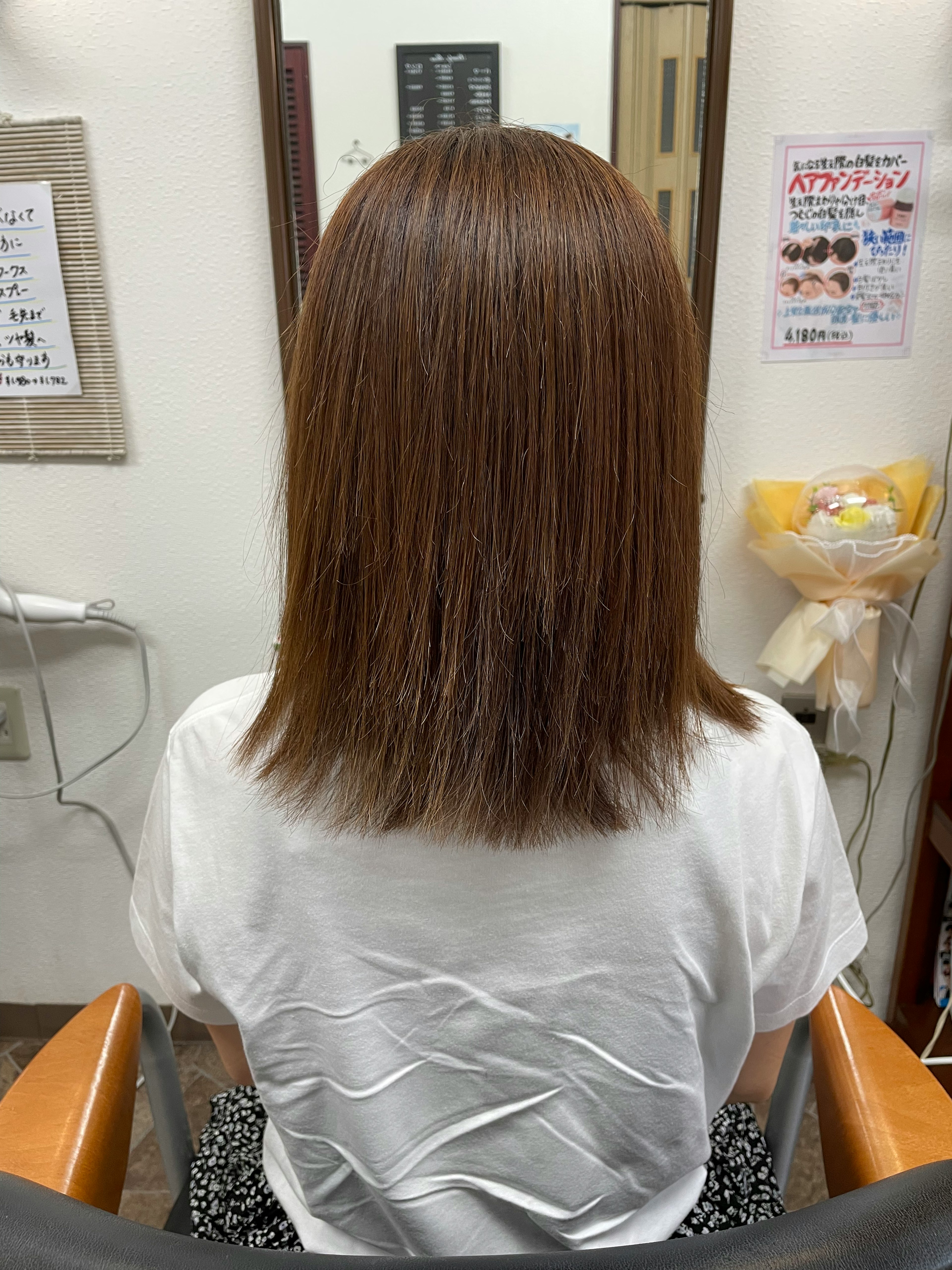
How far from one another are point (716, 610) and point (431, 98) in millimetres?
818

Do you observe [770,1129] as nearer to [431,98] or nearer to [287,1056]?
[287,1056]

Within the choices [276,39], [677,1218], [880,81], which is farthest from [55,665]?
[880,81]

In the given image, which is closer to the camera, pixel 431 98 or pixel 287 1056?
pixel 287 1056

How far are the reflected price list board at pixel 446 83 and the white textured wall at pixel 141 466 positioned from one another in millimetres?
200

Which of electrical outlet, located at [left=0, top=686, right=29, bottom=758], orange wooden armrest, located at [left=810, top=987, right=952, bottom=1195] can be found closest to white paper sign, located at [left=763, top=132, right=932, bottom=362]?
orange wooden armrest, located at [left=810, top=987, right=952, bottom=1195]

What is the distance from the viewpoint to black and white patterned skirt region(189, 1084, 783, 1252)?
0.72 meters

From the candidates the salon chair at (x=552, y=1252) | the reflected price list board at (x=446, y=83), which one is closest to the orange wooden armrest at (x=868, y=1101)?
the salon chair at (x=552, y=1252)

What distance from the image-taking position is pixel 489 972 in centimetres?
56

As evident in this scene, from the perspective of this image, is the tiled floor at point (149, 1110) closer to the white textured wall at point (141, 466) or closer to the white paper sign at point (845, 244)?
the white textured wall at point (141, 466)

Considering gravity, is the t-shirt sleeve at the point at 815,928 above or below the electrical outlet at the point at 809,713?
above

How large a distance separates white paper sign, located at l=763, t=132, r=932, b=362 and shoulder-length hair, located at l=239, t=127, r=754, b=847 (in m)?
0.75

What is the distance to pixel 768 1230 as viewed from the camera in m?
0.29

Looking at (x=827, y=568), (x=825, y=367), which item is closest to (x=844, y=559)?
(x=827, y=568)

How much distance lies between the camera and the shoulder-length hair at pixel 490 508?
1.48ft
